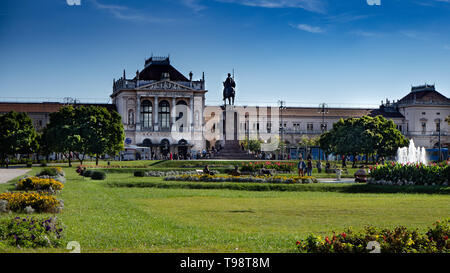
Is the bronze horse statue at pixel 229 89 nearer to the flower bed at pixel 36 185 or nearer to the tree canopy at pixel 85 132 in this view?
the tree canopy at pixel 85 132

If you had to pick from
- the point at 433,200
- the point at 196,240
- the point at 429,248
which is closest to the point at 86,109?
the point at 433,200

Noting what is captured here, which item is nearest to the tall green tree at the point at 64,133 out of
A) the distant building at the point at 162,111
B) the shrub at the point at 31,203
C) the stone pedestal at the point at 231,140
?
the stone pedestal at the point at 231,140

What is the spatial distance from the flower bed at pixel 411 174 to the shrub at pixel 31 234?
21.4 m

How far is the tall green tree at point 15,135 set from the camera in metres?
59.7

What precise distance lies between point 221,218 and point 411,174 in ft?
52.1

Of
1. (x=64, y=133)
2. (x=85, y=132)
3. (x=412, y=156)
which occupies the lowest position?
(x=412, y=156)

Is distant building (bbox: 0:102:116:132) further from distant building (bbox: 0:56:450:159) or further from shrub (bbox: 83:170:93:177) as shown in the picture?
shrub (bbox: 83:170:93:177)

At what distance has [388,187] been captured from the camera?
26062 mm

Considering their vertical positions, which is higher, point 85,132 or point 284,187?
point 85,132

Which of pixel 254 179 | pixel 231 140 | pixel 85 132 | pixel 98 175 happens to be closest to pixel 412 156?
pixel 231 140

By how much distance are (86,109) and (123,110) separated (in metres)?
39.6

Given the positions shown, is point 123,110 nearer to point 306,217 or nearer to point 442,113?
point 442,113

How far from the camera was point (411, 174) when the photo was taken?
27.5 metres

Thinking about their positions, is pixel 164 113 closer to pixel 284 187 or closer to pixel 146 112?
pixel 146 112
